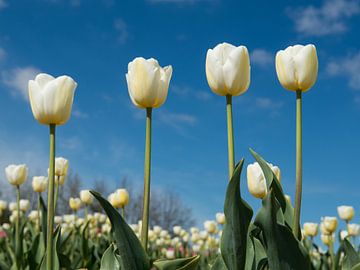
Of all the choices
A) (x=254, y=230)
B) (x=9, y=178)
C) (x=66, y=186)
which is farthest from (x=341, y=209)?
(x=66, y=186)

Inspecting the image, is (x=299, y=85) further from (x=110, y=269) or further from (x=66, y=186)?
(x=66, y=186)

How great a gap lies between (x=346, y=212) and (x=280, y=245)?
3.98 m

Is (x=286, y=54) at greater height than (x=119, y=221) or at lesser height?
greater

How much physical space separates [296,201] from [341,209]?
3.79m

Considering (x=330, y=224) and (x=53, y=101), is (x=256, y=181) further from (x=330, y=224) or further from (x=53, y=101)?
(x=330, y=224)

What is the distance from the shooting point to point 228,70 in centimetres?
172

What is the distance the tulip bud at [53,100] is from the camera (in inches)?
67.7

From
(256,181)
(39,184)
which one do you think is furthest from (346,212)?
(256,181)

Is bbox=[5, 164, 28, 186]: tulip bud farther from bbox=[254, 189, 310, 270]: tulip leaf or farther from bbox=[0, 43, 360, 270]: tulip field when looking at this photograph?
bbox=[254, 189, 310, 270]: tulip leaf

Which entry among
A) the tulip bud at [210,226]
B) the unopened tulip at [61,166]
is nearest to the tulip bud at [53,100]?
the unopened tulip at [61,166]

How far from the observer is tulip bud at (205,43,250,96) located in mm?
1718

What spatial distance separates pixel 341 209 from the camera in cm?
513

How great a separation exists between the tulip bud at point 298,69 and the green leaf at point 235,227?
528 millimetres

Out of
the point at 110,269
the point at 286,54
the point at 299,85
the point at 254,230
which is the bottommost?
the point at 110,269
